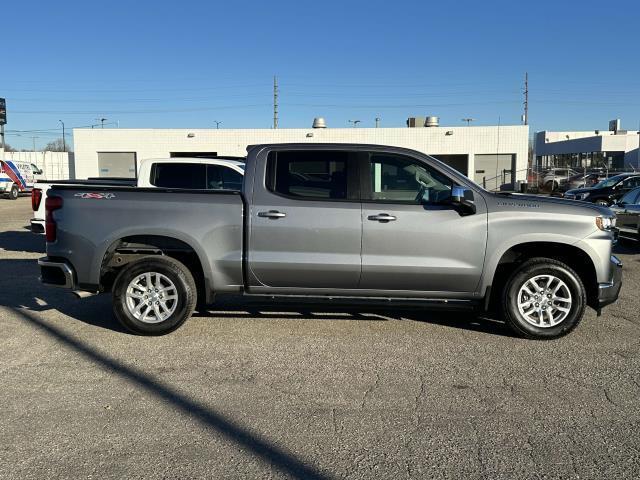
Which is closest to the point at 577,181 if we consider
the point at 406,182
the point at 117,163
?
the point at 117,163

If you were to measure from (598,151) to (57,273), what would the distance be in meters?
64.6

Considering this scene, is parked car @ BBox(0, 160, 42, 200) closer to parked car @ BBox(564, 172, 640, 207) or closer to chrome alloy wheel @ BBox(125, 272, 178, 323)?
parked car @ BBox(564, 172, 640, 207)

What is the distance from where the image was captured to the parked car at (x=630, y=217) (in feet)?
38.5

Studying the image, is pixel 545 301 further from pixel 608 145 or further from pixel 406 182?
pixel 608 145

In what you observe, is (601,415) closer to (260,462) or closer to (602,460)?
(602,460)

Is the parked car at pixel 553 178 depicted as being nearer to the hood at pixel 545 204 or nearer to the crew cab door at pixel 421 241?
the hood at pixel 545 204

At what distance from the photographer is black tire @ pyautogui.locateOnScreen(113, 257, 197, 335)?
18.9 feet

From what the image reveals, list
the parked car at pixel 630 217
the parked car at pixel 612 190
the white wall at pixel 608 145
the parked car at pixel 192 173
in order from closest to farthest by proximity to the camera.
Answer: the parked car at pixel 192 173
the parked car at pixel 630 217
the parked car at pixel 612 190
the white wall at pixel 608 145

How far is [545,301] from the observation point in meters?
5.70

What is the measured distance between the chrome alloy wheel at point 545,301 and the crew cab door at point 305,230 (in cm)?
172

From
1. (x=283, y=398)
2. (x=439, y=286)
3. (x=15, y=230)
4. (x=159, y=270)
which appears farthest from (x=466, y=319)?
(x=15, y=230)

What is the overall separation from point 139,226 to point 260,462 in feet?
10.3

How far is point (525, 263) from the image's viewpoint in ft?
18.7

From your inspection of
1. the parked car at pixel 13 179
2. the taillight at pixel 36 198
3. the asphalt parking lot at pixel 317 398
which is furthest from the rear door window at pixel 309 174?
the parked car at pixel 13 179
